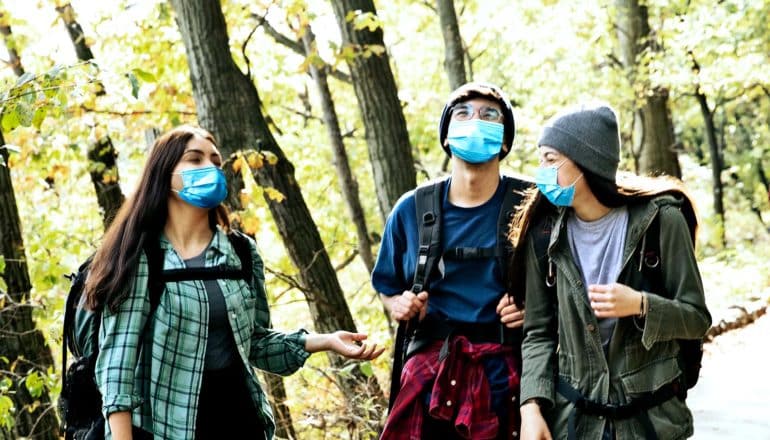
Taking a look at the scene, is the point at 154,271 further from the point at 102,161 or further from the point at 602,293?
the point at 102,161

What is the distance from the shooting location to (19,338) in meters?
7.45

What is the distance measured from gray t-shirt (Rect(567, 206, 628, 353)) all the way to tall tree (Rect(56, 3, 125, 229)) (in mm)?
7344

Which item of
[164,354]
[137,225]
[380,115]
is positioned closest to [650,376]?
[164,354]

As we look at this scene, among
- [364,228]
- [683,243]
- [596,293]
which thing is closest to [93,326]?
[596,293]

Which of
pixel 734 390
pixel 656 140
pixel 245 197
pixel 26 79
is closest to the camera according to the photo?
pixel 26 79

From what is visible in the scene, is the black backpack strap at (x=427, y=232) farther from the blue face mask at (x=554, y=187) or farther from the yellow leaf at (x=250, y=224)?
the yellow leaf at (x=250, y=224)

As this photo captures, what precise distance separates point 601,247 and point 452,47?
7542 mm

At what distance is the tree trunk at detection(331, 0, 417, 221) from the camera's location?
7590mm

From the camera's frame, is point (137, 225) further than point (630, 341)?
Yes

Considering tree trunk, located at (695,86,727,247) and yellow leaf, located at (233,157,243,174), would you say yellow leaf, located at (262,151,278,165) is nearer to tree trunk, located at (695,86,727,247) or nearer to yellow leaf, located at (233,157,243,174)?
yellow leaf, located at (233,157,243,174)

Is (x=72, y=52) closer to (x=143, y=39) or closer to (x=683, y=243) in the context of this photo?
(x=143, y=39)

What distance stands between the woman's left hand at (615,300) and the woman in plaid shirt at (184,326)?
1160mm

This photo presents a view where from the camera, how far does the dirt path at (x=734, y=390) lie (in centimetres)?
702

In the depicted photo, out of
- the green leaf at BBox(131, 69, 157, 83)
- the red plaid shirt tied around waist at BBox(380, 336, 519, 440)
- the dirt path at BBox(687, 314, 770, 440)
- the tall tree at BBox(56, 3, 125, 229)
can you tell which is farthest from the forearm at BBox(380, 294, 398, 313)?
the tall tree at BBox(56, 3, 125, 229)
